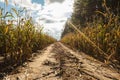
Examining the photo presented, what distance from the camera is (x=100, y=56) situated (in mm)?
6102

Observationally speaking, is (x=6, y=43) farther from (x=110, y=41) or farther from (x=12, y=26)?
(x=110, y=41)

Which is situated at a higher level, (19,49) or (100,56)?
(19,49)

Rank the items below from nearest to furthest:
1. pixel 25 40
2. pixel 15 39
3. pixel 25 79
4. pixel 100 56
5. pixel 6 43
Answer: pixel 25 79 → pixel 6 43 → pixel 15 39 → pixel 25 40 → pixel 100 56

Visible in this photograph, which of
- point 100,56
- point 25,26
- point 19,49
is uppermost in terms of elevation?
point 25,26

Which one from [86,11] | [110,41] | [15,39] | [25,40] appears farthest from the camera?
[86,11]

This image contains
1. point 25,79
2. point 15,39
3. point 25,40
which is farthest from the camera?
point 25,40

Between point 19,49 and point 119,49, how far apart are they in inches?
92.0

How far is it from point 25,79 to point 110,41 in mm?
3377

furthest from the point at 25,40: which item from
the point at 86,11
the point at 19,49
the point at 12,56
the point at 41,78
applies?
the point at 86,11

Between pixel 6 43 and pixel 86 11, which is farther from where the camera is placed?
pixel 86 11

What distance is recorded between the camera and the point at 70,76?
288cm

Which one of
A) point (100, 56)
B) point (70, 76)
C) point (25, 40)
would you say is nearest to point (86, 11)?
point (100, 56)

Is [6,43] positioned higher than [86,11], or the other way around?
[86,11]

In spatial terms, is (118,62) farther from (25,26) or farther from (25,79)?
(25,79)
